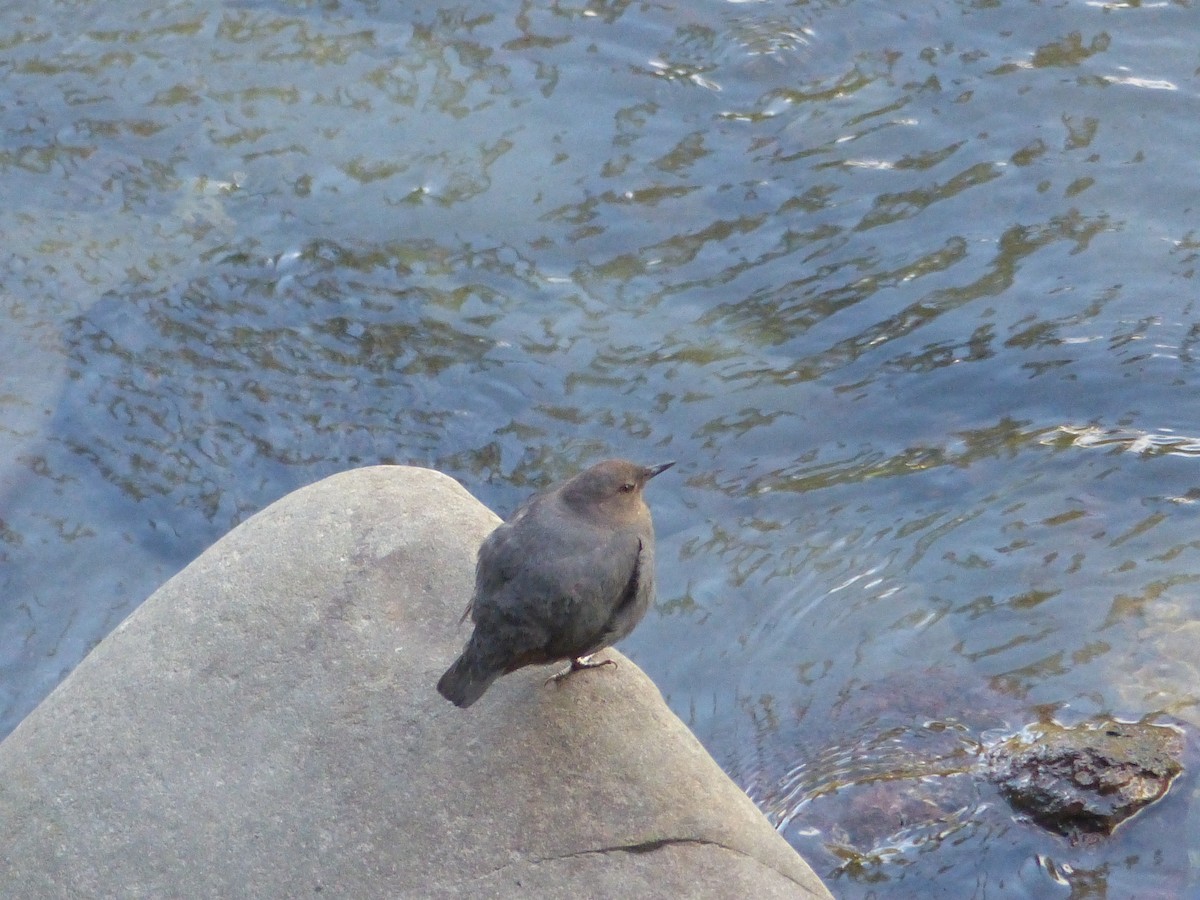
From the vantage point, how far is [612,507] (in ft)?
12.9

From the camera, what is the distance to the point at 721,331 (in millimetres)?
6516

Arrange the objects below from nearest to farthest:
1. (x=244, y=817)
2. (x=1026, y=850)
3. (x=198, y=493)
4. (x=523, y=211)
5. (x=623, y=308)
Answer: (x=244, y=817)
(x=1026, y=850)
(x=198, y=493)
(x=623, y=308)
(x=523, y=211)

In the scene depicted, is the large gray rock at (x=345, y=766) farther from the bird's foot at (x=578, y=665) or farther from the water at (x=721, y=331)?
the water at (x=721, y=331)

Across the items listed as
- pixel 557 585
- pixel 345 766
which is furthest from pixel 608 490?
pixel 345 766

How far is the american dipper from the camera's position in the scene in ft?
11.5

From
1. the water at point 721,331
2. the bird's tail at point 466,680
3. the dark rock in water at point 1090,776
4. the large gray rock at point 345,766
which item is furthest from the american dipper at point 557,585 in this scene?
the dark rock in water at point 1090,776

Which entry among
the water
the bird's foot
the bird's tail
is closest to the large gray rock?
the bird's foot

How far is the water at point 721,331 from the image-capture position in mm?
5000

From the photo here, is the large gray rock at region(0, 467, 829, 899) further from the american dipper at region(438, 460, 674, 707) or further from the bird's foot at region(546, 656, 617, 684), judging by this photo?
the american dipper at region(438, 460, 674, 707)

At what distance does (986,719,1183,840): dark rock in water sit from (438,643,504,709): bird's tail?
1964 millimetres

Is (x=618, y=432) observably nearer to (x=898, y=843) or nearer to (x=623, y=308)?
(x=623, y=308)

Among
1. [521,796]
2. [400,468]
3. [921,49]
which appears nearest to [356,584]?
[400,468]

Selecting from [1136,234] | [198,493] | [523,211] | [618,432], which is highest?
[1136,234]

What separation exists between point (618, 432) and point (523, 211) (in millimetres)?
1601
